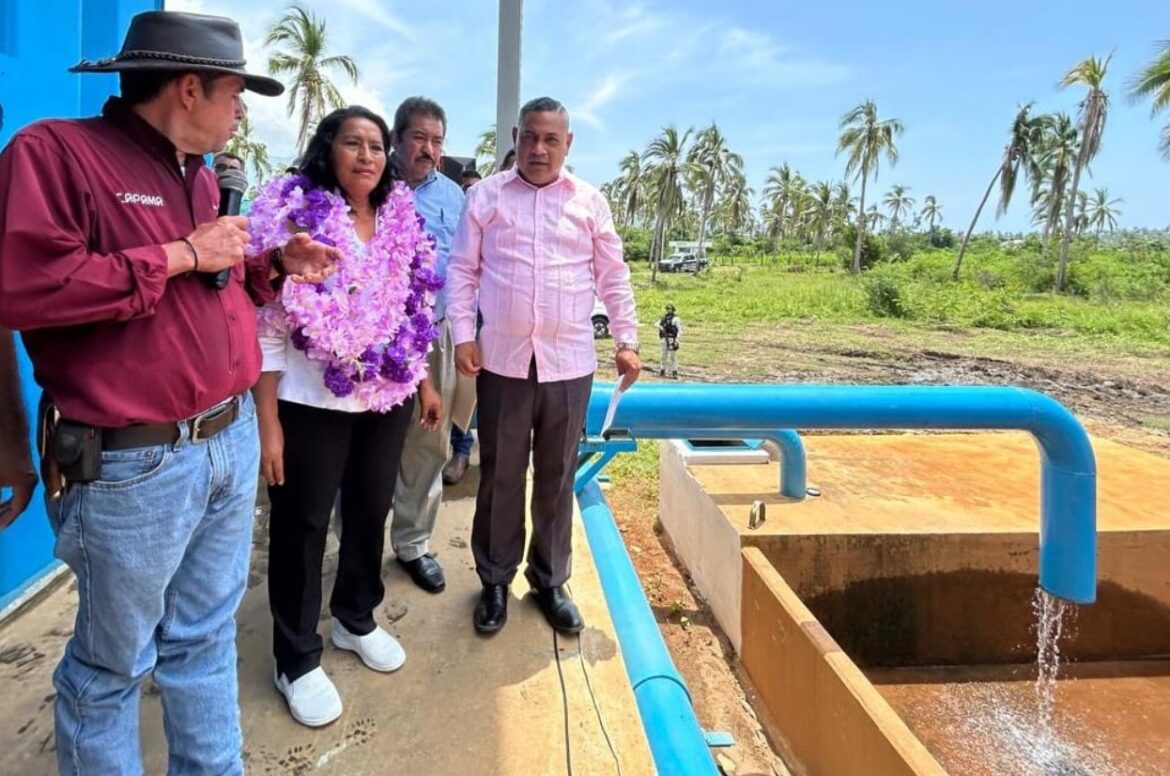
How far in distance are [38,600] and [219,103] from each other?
74.3 inches

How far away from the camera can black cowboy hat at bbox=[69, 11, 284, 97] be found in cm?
122

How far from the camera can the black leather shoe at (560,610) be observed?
7.62ft

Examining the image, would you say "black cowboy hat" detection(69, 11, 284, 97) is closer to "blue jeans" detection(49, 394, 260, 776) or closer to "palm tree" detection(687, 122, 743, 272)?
"blue jeans" detection(49, 394, 260, 776)

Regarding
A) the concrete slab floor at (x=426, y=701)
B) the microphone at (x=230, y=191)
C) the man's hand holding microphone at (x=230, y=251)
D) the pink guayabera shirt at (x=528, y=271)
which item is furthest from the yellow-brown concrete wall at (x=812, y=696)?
the microphone at (x=230, y=191)

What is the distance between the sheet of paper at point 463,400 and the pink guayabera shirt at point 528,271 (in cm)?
47

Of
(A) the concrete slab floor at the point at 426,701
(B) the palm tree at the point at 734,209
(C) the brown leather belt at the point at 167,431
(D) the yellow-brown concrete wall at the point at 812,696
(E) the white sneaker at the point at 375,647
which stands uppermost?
(B) the palm tree at the point at 734,209

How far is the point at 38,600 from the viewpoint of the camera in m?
2.27

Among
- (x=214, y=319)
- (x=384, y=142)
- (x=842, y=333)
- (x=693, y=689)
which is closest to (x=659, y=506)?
(x=693, y=689)

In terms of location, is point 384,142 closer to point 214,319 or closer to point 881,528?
point 214,319

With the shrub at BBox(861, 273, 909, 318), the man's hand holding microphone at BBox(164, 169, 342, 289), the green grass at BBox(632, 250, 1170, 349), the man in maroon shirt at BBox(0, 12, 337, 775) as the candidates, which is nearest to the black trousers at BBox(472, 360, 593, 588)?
the man's hand holding microphone at BBox(164, 169, 342, 289)

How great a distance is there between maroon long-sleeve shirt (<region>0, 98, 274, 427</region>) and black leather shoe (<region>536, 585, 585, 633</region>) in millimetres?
1341

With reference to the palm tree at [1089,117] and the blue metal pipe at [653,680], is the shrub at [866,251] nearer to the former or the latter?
the palm tree at [1089,117]

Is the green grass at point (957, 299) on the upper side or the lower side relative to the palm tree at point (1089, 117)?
lower

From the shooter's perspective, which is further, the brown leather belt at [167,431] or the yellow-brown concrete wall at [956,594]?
the yellow-brown concrete wall at [956,594]
